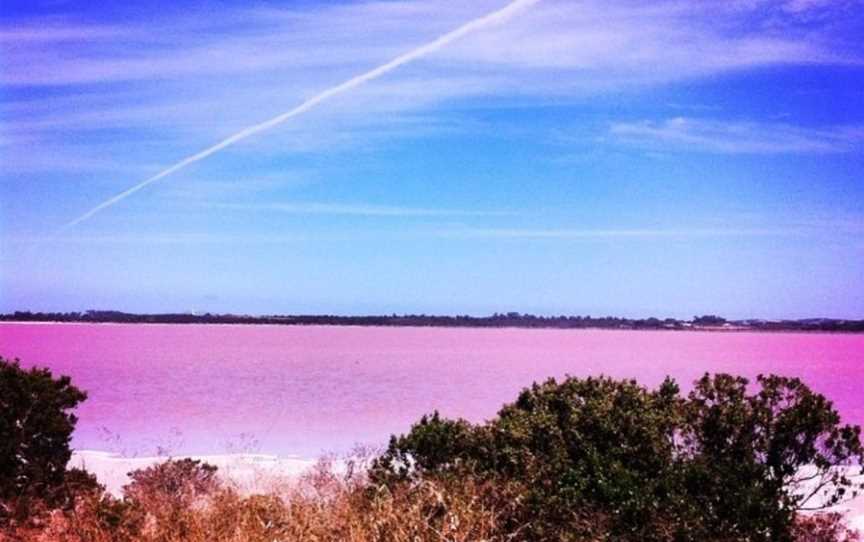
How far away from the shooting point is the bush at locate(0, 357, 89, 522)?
480 inches

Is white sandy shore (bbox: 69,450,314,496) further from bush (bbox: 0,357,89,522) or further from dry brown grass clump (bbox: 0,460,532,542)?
dry brown grass clump (bbox: 0,460,532,542)

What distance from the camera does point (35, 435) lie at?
12633mm

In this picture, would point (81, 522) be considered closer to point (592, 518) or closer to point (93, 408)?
point (592, 518)

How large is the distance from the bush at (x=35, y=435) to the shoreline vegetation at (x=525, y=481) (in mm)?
19

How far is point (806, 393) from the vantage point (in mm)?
A: 12031

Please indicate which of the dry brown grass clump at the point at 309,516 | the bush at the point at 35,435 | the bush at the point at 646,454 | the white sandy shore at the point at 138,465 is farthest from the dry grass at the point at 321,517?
the white sandy shore at the point at 138,465

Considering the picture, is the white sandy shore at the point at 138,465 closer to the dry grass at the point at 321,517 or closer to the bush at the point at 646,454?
the bush at the point at 646,454

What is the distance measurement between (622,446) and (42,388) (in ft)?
24.7

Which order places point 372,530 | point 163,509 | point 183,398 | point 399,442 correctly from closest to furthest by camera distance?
point 372,530 < point 163,509 < point 399,442 < point 183,398

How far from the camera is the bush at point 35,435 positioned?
1218cm

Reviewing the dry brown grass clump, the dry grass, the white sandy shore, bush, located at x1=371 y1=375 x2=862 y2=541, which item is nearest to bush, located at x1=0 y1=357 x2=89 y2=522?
the dry grass

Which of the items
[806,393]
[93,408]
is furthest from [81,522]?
[93,408]

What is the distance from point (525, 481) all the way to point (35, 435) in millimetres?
6540

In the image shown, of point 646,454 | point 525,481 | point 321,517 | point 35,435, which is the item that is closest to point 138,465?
point 35,435
